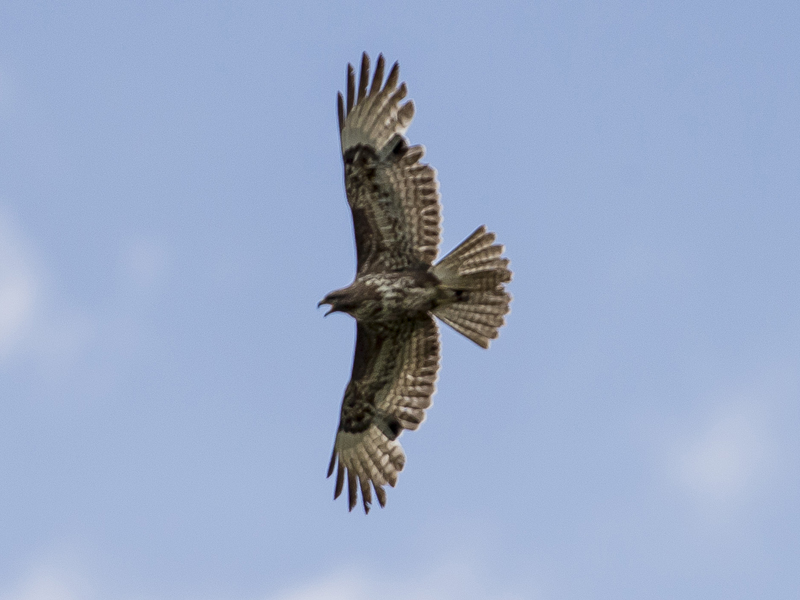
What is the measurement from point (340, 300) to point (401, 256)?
2.51 ft

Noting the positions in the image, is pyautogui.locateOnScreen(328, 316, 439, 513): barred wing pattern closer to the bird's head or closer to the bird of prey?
the bird of prey

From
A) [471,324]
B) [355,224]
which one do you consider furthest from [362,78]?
[471,324]

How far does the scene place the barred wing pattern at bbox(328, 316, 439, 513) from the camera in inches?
564

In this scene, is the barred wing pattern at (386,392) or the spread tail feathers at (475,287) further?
the barred wing pattern at (386,392)

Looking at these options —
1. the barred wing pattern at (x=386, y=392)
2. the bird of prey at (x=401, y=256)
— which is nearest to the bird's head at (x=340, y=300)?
the bird of prey at (x=401, y=256)

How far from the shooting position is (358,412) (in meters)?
14.8

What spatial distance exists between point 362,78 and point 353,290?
86.9 inches

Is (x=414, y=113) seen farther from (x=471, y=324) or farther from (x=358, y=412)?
(x=358, y=412)

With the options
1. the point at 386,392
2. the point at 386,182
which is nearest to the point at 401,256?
the point at 386,182

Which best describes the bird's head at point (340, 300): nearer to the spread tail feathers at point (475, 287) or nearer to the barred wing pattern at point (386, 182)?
the barred wing pattern at point (386, 182)

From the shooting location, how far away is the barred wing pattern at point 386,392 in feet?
47.0

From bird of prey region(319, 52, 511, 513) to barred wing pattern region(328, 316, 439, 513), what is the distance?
0.05 feet

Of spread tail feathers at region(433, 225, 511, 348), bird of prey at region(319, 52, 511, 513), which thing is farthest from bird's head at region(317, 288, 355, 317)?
spread tail feathers at region(433, 225, 511, 348)

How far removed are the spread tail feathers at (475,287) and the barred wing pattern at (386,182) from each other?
0.94 ft
